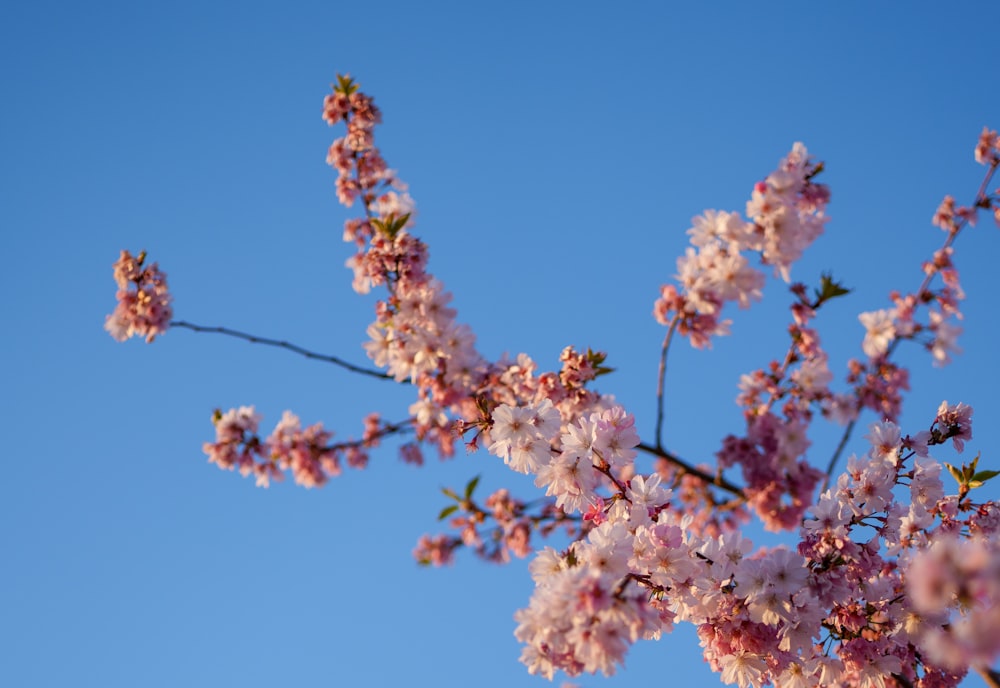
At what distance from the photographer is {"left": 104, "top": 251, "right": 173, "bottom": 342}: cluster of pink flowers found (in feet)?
20.6

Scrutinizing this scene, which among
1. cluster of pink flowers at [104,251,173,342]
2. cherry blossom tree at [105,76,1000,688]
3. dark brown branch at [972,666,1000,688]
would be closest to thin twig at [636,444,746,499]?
cherry blossom tree at [105,76,1000,688]

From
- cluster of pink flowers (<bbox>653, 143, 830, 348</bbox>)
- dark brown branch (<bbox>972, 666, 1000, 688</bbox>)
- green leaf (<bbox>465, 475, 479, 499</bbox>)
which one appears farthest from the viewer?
green leaf (<bbox>465, 475, 479, 499</bbox>)

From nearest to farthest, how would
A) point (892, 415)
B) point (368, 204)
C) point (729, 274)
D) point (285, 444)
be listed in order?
point (729, 274), point (892, 415), point (368, 204), point (285, 444)

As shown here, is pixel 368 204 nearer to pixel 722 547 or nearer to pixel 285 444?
pixel 285 444

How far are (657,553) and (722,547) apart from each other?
1.08 feet

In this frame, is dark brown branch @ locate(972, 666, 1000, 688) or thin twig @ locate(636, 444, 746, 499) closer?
dark brown branch @ locate(972, 666, 1000, 688)

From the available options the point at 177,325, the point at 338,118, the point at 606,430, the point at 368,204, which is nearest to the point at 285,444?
the point at 177,325

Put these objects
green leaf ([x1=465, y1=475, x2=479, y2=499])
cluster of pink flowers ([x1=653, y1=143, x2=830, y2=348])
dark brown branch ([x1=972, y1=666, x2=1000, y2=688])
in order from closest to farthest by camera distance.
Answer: dark brown branch ([x1=972, y1=666, x2=1000, y2=688])
cluster of pink flowers ([x1=653, y1=143, x2=830, y2=348])
green leaf ([x1=465, y1=475, x2=479, y2=499])

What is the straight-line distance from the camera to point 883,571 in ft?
13.7

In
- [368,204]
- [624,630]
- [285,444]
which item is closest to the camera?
[624,630]

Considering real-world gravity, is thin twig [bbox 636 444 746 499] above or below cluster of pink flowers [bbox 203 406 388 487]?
below

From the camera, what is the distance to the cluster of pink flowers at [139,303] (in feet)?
20.6

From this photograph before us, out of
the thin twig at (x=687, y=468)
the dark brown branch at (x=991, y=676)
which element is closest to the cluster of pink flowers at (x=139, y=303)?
the thin twig at (x=687, y=468)

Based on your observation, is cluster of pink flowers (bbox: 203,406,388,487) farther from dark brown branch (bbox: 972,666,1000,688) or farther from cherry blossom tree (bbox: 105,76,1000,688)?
dark brown branch (bbox: 972,666,1000,688)
